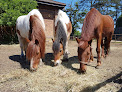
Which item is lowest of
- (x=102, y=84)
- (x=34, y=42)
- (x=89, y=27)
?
(x=102, y=84)

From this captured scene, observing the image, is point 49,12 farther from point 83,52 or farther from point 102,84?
point 102,84

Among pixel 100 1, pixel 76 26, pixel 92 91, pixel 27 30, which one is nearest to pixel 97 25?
pixel 92 91

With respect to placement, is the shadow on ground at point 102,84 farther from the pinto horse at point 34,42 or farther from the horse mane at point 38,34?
the horse mane at point 38,34

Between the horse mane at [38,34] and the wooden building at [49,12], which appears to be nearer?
the horse mane at [38,34]

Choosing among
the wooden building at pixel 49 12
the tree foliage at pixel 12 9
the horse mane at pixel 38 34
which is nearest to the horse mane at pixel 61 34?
the horse mane at pixel 38 34

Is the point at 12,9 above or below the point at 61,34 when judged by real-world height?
above

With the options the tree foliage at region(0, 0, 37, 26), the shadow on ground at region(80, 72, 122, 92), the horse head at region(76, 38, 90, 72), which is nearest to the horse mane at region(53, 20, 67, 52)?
the horse head at region(76, 38, 90, 72)

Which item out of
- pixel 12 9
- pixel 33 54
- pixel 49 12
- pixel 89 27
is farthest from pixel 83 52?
pixel 49 12

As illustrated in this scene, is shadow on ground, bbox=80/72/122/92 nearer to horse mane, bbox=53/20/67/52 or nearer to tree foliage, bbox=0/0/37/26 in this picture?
horse mane, bbox=53/20/67/52

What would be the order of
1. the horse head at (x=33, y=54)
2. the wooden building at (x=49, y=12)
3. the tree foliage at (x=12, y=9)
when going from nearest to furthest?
the horse head at (x=33, y=54), the tree foliage at (x=12, y=9), the wooden building at (x=49, y=12)

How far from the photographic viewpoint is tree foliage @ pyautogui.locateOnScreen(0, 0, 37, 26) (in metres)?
7.95

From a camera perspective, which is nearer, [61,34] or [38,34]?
[38,34]

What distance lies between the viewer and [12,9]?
8367 millimetres

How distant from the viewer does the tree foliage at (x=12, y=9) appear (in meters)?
7.95
